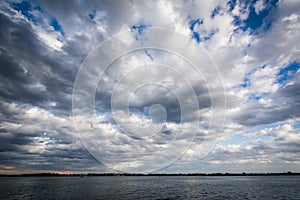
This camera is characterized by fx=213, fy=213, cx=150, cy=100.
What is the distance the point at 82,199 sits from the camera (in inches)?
3204

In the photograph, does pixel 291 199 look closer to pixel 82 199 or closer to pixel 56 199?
pixel 82 199

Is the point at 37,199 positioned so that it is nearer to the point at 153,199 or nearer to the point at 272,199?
the point at 153,199

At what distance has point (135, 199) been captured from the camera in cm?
8044

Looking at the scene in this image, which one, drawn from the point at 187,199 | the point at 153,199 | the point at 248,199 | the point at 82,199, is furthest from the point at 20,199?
the point at 248,199

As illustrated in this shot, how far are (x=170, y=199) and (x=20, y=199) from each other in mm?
59143

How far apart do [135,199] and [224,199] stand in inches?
1333

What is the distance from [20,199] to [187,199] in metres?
65.6

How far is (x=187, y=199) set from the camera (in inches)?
3209

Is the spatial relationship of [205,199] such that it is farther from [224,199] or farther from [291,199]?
[291,199]

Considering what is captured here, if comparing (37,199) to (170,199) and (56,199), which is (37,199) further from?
(170,199)

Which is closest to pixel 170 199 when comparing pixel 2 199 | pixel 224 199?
pixel 224 199

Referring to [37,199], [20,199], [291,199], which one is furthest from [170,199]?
[20,199]

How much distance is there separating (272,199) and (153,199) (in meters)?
46.6

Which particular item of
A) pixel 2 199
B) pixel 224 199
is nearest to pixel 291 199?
pixel 224 199
